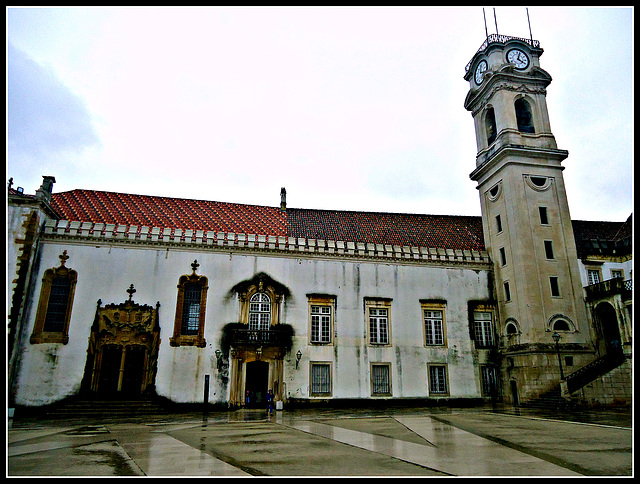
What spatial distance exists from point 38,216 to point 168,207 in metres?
7.78

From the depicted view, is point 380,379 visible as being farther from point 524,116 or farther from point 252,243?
point 524,116

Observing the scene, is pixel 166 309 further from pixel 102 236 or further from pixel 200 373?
pixel 102 236

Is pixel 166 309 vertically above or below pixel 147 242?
below

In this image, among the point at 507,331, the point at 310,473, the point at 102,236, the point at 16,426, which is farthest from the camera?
the point at 507,331

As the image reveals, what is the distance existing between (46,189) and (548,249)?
2967cm

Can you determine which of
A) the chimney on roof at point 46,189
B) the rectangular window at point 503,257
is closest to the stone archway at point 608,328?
the rectangular window at point 503,257

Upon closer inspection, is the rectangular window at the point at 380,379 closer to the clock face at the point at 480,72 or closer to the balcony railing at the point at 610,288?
the balcony railing at the point at 610,288

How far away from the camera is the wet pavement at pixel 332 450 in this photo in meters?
7.37

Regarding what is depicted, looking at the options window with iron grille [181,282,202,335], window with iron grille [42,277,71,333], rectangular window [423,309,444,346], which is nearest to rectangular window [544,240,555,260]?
rectangular window [423,309,444,346]

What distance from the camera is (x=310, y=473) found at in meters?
7.05

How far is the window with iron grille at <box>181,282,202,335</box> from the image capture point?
24.0 metres

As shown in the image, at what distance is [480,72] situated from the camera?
31281 millimetres

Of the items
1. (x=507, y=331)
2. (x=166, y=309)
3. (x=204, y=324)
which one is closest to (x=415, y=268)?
(x=507, y=331)

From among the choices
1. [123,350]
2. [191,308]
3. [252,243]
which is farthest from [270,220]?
[123,350]
